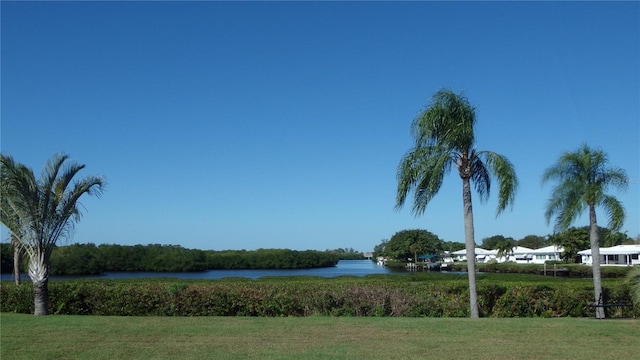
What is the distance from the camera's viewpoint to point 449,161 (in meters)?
15.6

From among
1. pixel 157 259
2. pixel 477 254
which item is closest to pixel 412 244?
pixel 477 254

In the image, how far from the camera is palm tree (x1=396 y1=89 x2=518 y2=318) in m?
15.2

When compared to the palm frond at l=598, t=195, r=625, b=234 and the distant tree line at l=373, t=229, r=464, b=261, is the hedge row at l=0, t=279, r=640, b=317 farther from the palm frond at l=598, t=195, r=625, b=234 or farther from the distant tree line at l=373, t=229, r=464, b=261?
the distant tree line at l=373, t=229, r=464, b=261

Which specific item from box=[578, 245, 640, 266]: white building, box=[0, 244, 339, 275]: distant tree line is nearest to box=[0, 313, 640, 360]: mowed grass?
box=[0, 244, 339, 275]: distant tree line

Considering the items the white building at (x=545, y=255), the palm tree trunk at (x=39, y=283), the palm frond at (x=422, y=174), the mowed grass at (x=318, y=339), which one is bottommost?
the white building at (x=545, y=255)

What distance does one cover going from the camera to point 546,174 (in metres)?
16.8

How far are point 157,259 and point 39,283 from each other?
2316 inches

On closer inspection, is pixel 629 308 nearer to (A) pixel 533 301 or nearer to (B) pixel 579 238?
(A) pixel 533 301

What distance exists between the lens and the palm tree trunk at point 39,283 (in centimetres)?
1598

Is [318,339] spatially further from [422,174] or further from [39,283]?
[39,283]

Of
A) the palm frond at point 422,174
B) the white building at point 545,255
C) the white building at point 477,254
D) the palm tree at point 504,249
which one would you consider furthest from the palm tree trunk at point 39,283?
the palm tree at point 504,249

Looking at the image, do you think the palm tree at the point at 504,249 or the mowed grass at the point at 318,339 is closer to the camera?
the mowed grass at the point at 318,339

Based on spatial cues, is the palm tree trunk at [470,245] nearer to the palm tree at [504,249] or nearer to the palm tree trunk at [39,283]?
the palm tree trunk at [39,283]

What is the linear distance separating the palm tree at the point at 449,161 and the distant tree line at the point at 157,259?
2408 centimetres
